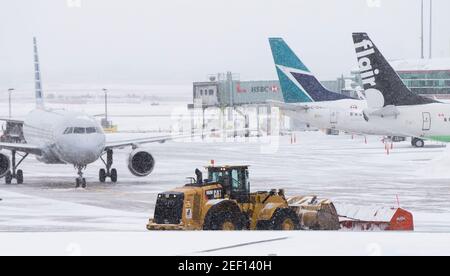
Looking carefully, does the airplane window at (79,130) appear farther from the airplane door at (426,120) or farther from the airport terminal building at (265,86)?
the airport terminal building at (265,86)

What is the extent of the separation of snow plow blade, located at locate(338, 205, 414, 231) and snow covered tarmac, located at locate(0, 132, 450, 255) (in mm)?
910

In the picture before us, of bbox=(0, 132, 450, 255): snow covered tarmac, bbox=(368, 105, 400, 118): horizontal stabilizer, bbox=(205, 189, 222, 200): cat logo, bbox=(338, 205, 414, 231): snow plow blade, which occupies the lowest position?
bbox=(0, 132, 450, 255): snow covered tarmac

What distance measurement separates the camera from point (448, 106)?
2314 inches

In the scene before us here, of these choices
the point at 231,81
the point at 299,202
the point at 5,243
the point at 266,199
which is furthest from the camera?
the point at 231,81

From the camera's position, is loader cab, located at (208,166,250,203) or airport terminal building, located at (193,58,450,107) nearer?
loader cab, located at (208,166,250,203)

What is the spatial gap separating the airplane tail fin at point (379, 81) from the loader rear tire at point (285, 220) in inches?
1432

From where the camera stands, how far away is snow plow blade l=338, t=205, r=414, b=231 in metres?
24.4

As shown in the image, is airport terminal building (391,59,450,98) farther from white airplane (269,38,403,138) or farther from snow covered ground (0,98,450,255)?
white airplane (269,38,403,138)

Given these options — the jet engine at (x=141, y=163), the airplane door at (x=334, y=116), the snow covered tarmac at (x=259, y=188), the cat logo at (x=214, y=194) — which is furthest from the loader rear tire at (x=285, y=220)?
the airplane door at (x=334, y=116)

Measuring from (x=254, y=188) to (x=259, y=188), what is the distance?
0.24m

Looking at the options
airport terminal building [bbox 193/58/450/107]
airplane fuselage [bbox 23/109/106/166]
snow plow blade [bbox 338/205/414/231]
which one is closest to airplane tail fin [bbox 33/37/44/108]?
airplane fuselage [bbox 23/109/106/166]
